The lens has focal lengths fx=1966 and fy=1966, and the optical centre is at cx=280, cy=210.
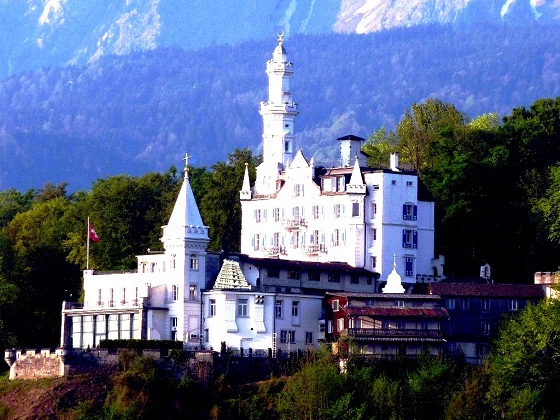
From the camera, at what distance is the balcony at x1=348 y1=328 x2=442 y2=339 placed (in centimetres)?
10962

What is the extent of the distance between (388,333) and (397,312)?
141 centimetres

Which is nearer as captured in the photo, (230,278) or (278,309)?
(278,309)

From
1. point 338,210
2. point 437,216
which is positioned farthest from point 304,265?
point 437,216

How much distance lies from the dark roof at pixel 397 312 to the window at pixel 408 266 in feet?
34.5

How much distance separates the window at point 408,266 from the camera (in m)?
122

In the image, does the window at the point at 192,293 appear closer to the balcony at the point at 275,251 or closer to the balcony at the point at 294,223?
the balcony at the point at 275,251

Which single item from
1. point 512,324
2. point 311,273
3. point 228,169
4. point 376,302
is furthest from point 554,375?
point 228,169

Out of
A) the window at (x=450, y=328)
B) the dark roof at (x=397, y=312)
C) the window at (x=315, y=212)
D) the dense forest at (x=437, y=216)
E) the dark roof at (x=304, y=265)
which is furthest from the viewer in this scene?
the dense forest at (x=437, y=216)

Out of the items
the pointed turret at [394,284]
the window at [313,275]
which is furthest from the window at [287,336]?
the pointed turret at [394,284]

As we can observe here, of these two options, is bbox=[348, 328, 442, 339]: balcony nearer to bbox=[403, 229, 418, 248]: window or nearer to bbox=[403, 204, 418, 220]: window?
bbox=[403, 229, 418, 248]: window

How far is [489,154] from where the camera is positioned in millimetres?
132625

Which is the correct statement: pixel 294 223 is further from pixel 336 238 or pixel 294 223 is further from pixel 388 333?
pixel 388 333

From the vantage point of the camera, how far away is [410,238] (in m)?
123

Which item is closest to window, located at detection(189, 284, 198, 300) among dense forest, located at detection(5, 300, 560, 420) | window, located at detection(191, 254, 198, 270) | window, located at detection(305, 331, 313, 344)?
window, located at detection(191, 254, 198, 270)
